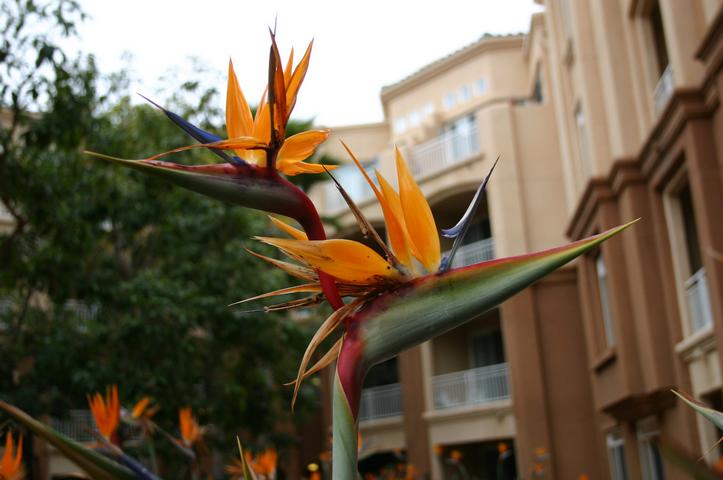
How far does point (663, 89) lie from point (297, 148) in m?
13.2

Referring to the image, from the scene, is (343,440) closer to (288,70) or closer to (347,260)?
(347,260)

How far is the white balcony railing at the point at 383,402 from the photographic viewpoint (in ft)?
80.9

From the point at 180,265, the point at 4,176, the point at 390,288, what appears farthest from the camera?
the point at 180,265

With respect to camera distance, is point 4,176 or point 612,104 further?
point 612,104

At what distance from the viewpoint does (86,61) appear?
1129 centimetres

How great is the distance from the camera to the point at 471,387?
2212cm

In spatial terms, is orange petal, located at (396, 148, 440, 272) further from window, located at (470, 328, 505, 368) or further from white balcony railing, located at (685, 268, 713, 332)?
window, located at (470, 328, 505, 368)

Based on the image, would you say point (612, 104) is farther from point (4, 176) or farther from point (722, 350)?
point (4, 176)

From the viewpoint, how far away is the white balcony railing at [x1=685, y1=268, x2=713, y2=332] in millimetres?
11820

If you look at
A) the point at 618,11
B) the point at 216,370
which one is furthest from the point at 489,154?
the point at 216,370

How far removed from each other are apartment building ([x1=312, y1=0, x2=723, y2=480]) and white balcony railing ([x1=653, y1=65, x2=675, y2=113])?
53 millimetres

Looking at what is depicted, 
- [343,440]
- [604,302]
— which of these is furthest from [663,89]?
[343,440]

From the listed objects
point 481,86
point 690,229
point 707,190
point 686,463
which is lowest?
point 686,463

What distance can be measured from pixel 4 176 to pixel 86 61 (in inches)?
93.7
